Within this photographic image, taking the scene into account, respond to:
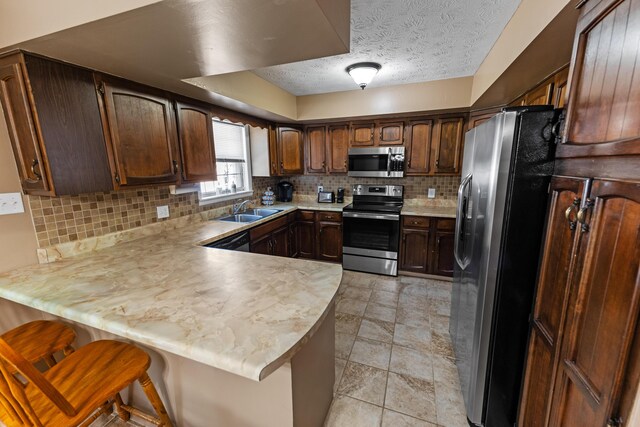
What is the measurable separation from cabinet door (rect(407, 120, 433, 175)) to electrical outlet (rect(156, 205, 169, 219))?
9.50 feet

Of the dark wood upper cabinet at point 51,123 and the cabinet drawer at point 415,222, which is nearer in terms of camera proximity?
the dark wood upper cabinet at point 51,123

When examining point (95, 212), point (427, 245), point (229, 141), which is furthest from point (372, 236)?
point (95, 212)

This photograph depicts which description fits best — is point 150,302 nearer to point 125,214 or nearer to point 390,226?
point 125,214


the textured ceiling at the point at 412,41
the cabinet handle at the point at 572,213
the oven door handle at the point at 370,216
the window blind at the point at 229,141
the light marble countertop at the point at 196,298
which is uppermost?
the textured ceiling at the point at 412,41

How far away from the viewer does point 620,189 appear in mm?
687

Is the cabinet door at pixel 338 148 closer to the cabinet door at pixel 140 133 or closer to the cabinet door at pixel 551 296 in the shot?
the cabinet door at pixel 140 133

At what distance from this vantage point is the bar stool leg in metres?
1.17

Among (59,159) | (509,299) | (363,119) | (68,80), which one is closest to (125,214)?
(59,159)

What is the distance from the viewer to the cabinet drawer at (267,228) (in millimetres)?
2703

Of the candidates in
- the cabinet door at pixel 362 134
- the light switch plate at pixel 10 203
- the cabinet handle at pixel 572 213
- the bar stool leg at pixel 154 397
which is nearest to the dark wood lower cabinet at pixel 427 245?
the cabinet door at pixel 362 134

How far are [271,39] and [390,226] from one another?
2.56m

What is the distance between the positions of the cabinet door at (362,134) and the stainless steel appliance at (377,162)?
0.14 metres

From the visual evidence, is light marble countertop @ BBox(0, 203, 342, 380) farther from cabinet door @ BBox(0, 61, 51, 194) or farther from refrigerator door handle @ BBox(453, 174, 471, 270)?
refrigerator door handle @ BBox(453, 174, 471, 270)

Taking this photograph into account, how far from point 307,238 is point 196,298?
2.65 metres
